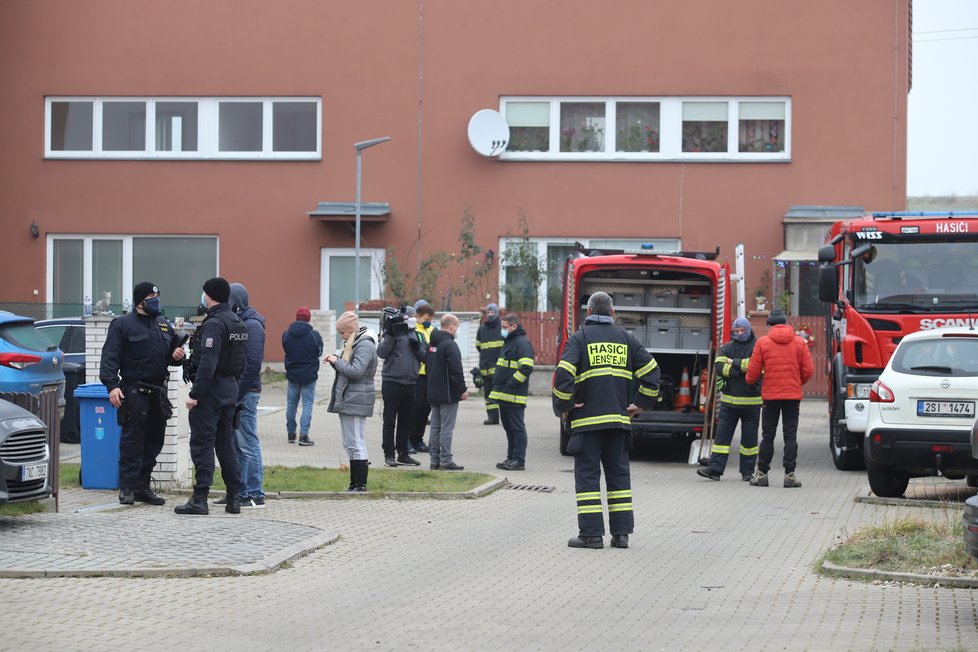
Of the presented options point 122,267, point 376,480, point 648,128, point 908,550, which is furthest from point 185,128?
point 908,550

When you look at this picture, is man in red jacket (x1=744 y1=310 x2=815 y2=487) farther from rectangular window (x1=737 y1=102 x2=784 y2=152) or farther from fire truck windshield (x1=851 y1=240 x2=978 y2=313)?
rectangular window (x1=737 y1=102 x2=784 y2=152)

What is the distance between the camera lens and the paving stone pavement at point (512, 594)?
7371 millimetres

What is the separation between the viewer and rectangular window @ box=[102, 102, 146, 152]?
31.2 m

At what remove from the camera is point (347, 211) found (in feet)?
99.0

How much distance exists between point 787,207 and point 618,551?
2064 centimetres

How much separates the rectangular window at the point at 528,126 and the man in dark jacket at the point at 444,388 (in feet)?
49.7

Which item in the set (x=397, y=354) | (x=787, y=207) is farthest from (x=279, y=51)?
(x=397, y=354)

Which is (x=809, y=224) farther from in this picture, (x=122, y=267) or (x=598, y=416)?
(x=598, y=416)

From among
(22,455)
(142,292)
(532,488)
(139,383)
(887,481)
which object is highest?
(142,292)

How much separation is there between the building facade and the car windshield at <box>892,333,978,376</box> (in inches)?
653

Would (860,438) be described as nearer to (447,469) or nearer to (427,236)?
(447,469)

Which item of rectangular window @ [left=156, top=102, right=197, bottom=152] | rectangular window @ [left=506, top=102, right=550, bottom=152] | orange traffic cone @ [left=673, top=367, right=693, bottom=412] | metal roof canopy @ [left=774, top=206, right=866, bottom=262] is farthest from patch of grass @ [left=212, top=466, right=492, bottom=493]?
rectangular window @ [left=156, top=102, right=197, bottom=152]

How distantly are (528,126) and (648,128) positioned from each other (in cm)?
274

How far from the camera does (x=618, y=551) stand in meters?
10.5
